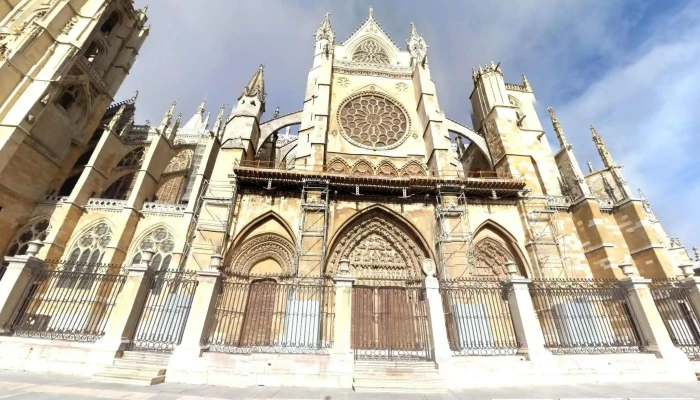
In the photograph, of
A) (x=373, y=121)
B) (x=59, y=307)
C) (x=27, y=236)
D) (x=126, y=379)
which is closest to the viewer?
(x=126, y=379)

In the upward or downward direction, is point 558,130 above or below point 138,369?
above

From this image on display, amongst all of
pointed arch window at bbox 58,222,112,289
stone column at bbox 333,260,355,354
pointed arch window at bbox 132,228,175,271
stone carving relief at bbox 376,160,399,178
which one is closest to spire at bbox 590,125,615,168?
stone carving relief at bbox 376,160,399,178

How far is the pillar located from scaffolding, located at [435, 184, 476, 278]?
3.75 meters

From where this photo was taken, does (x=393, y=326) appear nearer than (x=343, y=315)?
No

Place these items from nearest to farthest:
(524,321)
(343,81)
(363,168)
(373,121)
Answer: (524,321), (363,168), (373,121), (343,81)

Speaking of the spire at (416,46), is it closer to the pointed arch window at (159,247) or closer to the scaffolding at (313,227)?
the scaffolding at (313,227)

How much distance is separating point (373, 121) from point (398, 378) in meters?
13.0

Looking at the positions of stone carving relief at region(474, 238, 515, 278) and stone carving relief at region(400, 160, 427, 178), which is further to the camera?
stone carving relief at region(400, 160, 427, 178)

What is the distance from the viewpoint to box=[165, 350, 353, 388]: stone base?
5.51 metres

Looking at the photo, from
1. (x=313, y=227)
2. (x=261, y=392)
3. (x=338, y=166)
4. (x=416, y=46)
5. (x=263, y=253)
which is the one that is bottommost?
(x=261, y=392)

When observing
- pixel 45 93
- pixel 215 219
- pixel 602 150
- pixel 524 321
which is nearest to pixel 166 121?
pixel 45 93

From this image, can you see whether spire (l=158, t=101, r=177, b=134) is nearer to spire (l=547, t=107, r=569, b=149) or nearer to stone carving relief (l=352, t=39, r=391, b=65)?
stone carving relief (l=352, t=39, r=391, b=65)

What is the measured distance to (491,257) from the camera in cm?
1187

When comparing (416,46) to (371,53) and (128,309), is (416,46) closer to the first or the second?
(371,53)
